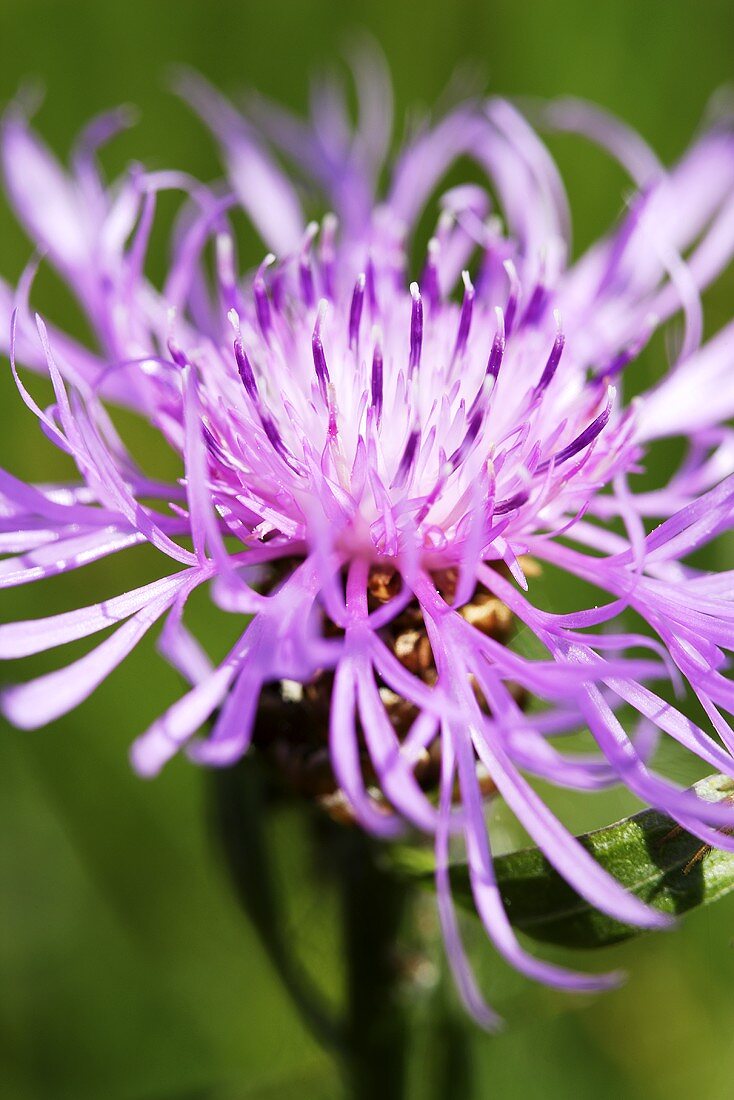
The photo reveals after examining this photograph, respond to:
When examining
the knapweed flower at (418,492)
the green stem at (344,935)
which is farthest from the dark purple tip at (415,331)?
the green stem at (344,935)

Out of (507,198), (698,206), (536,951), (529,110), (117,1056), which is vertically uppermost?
(529,110)

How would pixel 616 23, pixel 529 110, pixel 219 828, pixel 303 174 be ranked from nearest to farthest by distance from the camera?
pixel 219 828 < pixel 303 174 < pixel 529 110 < pixel 616 23

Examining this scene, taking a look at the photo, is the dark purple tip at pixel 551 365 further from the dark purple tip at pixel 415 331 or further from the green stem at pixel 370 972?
the green stem at pixel 370 972

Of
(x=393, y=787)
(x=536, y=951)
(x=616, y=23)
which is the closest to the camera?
(x=393, y=787)

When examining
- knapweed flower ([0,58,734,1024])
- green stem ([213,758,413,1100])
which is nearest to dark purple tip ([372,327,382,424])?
knapweed flower ([0,58,734,1024])

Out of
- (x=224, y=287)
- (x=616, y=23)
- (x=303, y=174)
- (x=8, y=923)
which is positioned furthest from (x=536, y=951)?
(x=616, y=23)

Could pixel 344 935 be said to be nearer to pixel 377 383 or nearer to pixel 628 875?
pixel 628 875

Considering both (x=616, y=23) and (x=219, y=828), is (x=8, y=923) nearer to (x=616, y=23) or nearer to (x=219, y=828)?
(x=219, y=828)

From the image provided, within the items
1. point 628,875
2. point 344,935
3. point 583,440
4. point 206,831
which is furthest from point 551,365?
point 206,831
